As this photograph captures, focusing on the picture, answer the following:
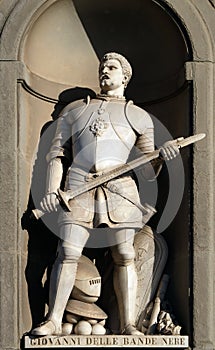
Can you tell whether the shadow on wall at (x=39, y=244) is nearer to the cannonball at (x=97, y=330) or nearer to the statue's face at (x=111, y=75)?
the cannonball at (x=97, y=330)

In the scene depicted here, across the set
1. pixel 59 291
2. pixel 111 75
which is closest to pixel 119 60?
pixel 111 75

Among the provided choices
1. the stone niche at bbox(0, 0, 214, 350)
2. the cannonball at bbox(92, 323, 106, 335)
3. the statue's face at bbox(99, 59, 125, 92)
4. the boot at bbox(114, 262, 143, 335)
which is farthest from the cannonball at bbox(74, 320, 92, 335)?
the statue's face at bbox(99, 59, 125, 92)

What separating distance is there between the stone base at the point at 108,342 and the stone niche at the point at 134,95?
0.51 feet

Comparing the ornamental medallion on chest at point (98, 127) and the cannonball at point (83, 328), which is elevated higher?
the ornamental medallion on chest at point (98, 127)

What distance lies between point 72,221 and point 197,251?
100 centimetres

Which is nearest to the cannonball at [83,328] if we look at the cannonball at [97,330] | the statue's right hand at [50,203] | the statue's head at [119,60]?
the cannonball at [97,330]

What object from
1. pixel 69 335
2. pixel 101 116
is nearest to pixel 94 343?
pixel 69 335

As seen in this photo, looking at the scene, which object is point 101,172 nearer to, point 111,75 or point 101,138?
point 101,138

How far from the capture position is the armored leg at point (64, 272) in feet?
53.7

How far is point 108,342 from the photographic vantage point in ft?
53.3

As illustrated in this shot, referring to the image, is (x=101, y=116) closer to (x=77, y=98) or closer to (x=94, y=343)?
(x=77, y=98)

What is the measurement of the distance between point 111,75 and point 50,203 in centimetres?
117

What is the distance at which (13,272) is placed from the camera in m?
16.4

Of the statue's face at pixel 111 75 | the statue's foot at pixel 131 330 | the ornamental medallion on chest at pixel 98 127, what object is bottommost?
the statue's foot at pixel 131 330
